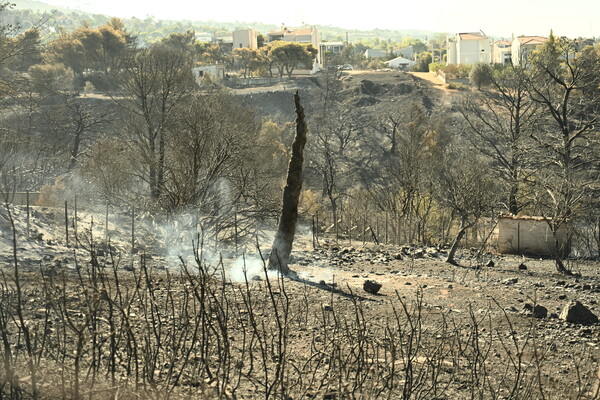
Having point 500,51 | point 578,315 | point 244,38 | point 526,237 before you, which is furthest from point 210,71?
point 578,315

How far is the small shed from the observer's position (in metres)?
19.1

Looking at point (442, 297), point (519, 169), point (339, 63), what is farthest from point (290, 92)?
point (442, 297)

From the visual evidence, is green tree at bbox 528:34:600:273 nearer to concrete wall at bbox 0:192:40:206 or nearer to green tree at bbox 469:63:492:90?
concrete wall at bbox 0:192:40:206

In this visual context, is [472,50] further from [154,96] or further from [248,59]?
[154,96]

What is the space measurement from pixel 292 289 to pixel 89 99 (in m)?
50.3

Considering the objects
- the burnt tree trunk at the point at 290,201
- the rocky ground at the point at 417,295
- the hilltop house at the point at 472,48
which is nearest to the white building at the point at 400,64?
the hilltop house at the point at 472,48

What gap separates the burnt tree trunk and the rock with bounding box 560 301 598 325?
5043 millimetres

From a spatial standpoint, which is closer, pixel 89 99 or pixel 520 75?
pixel 520 75

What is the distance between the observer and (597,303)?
Result: 13.0m

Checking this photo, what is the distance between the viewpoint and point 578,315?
439 inches

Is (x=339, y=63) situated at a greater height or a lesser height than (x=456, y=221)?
Result: greater

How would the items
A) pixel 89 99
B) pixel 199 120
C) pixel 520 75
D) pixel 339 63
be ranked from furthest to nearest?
pixel 339 63 < pixel 89 99 < pixel 520 75 < pixel 199 120

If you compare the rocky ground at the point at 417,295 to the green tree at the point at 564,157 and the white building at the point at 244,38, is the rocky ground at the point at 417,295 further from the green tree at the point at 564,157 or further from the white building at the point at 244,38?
the white building at the point at 244,38

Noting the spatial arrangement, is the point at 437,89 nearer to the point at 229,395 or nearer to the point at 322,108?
the point at 322,108
